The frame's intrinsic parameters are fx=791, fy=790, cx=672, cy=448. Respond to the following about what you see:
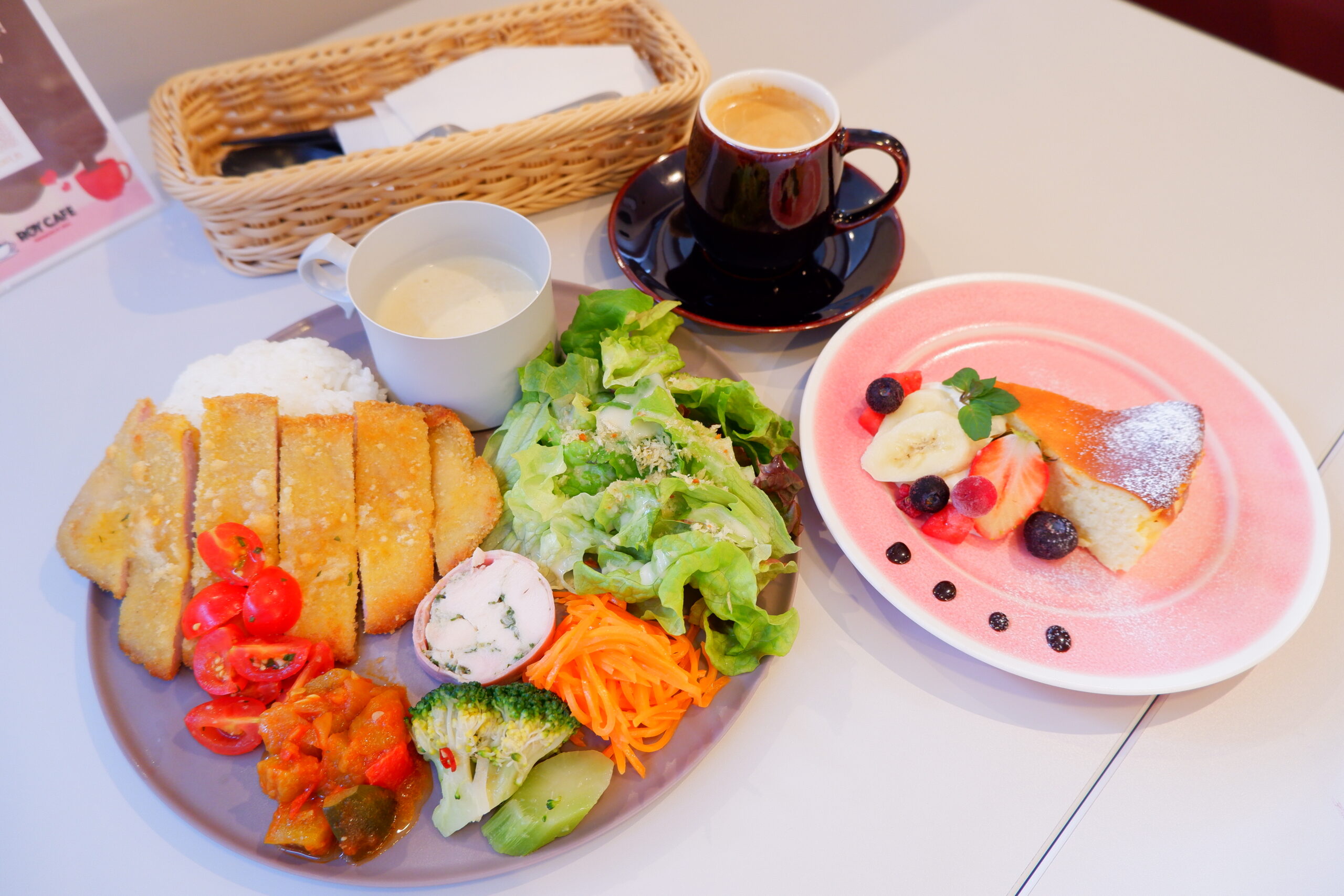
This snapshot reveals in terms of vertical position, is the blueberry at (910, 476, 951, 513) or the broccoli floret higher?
the broccoli floret

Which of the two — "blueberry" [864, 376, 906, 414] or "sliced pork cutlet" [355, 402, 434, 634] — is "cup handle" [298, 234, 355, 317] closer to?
"sliced pork cutlet" [355, 402, 434, 634]

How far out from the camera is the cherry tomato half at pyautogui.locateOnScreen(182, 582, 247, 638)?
1.42 m

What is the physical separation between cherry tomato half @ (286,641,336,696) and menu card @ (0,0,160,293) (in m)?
1.43

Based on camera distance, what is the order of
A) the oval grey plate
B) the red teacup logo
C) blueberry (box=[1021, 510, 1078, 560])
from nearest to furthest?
the oval grey plate
blueberry (box=[1021, 510, 1078, 560])
the red teacup logo

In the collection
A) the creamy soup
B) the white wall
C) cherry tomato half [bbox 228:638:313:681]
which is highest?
the white wall

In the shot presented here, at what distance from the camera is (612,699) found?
140cm

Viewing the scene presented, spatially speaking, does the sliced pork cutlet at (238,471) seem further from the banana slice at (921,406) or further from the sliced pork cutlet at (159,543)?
the banana slice at (921,406)

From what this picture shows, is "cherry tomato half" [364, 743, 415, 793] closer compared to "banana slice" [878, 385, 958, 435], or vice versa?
"cherry tomato half" [364, 743, 415, 793]

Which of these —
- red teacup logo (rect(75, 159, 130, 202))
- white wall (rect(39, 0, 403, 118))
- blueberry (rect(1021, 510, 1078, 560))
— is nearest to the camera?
blueberry (rect(1021, 510, 1078, 560))

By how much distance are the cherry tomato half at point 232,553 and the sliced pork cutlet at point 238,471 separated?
18 mm

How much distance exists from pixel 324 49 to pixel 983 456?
79.4 inches

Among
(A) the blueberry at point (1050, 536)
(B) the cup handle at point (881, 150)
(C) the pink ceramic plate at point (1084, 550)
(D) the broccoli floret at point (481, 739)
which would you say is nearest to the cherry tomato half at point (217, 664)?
(D) the broccoli floret at point (481, 739)

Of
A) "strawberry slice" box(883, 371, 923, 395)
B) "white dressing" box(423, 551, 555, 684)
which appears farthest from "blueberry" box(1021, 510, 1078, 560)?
"white dressing" box(423, 551, 555, 684)

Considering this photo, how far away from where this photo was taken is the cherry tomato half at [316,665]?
1.42 metres
